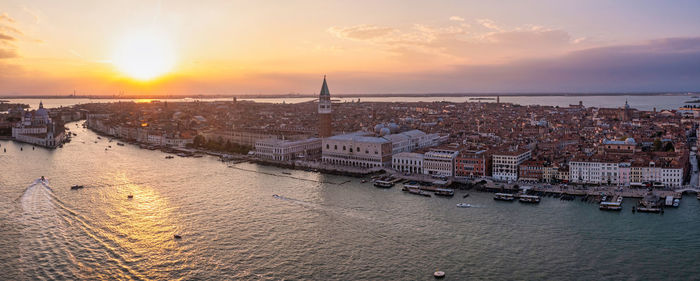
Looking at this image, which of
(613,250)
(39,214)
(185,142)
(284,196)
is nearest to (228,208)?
(284,196)

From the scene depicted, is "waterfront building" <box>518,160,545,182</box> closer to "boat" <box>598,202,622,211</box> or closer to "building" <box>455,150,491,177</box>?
"building" <box>455,150,491,177</box>

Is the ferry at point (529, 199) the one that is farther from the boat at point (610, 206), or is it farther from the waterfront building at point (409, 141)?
the waterfront building at point (409, 141)

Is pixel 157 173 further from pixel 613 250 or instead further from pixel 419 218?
pixel 613 250

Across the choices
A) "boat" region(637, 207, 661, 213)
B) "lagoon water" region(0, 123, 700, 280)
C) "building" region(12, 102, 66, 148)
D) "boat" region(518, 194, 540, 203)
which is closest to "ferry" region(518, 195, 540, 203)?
"boat" region(518, 194, 540, 203)

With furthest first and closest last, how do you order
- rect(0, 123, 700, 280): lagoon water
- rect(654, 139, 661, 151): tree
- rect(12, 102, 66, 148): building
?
rect(12, 102, 66, 148): building, rect(654, 139, 661, 151): tree, rect(0, 123, 700, 280): lagoon water

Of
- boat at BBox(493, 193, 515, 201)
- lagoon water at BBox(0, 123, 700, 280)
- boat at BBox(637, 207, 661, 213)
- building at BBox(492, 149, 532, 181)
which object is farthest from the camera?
building at BBox(492, 149, 532, 181)

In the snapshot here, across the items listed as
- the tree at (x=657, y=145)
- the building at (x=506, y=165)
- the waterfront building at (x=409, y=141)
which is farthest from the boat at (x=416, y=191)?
the tree at (x=657, y=145)
